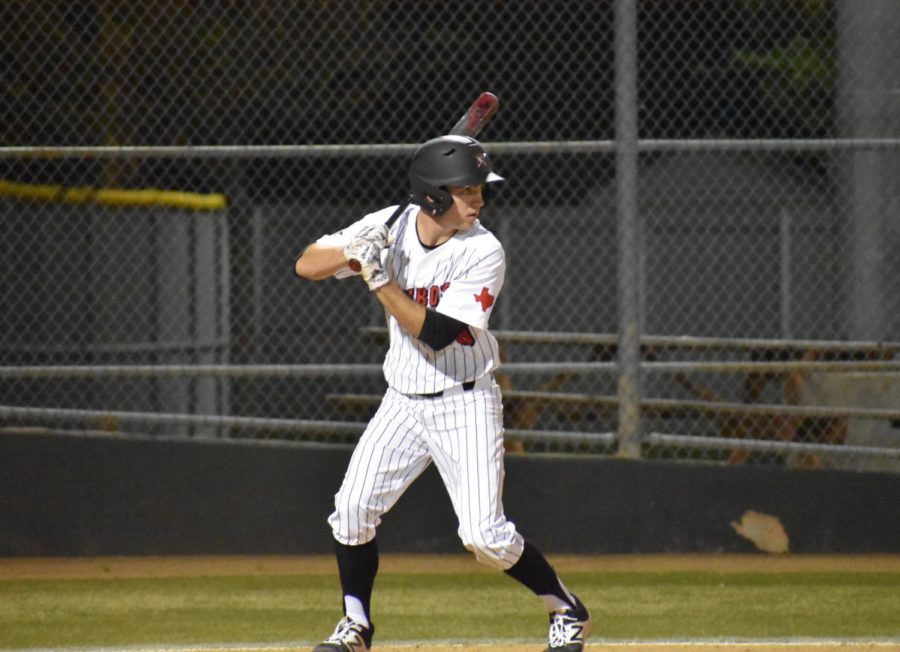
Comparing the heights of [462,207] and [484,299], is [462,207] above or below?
above

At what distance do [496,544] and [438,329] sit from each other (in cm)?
66

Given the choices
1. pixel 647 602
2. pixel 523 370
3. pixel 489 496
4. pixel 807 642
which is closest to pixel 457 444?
pixel 489 496

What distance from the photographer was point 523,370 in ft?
23.2

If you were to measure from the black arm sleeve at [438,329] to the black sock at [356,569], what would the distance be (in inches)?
27.8

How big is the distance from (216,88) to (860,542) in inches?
202

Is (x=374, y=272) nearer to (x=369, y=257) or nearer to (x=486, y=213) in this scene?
(x=369, y=257)

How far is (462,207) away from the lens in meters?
4.32

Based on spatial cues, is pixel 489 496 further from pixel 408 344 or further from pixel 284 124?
pixel 284 124

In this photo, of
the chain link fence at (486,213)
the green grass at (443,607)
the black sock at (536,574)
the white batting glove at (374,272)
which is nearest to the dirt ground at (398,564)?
the green grass at (443,607)

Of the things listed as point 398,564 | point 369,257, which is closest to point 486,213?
point 398,564

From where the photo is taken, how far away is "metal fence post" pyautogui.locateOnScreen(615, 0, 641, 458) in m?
6.98

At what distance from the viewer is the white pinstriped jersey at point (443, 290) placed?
4312 mm

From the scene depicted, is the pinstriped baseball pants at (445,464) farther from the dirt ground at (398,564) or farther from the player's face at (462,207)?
the dirt ground at (398,564)

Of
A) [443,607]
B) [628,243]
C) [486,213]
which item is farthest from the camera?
[486,213]
